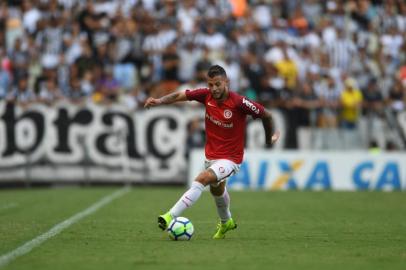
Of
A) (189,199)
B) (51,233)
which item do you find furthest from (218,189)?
(51,233)

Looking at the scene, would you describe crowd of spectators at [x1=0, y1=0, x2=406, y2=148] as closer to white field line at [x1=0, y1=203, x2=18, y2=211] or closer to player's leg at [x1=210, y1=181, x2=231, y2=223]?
white field line at [x1=0, y1=203, x2=18, y2=211]

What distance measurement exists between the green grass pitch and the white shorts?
0.79 meters

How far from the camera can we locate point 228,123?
38.8 ft

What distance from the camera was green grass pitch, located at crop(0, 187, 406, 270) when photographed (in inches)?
356

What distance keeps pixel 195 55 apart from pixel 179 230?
46.9 feet

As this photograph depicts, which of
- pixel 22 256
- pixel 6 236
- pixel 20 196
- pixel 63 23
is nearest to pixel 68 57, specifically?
pixel 63 23

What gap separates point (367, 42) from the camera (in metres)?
28.0

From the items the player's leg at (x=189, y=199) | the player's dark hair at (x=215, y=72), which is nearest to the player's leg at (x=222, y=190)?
the player's leg at (x=189, y=199)

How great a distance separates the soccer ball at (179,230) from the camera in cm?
1114

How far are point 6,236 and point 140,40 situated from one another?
14.7 metres

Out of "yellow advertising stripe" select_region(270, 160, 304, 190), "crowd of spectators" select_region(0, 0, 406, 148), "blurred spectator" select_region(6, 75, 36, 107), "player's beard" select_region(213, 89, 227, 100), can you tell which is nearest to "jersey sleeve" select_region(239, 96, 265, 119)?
"player's beard" select_region(213, 89, 227, 100)

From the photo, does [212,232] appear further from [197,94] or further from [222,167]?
[197,94]

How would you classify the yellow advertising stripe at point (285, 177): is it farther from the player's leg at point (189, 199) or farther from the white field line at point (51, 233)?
the player's leg at point (189, 199)

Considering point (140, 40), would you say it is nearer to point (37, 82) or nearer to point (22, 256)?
point (37, 82)
